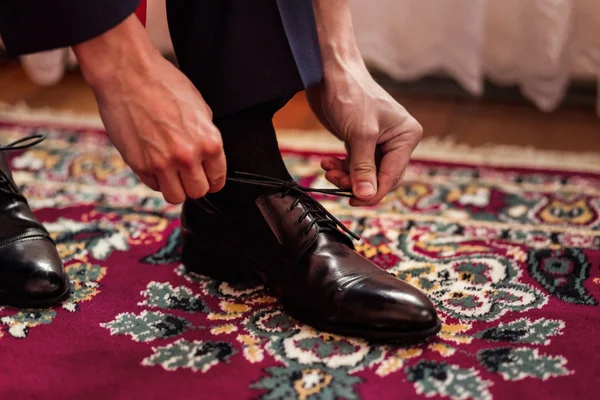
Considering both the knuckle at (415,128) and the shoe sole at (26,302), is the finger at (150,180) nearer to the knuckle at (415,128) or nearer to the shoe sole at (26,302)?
the shoe sole at (26,302)

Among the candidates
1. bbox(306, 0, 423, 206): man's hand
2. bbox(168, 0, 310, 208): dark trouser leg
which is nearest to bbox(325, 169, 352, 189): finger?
bbox(306, 0, 423, 206): man's hand

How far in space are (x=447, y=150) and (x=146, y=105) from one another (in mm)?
816

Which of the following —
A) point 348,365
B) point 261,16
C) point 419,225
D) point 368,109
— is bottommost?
point 419,225

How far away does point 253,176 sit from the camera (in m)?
0.75

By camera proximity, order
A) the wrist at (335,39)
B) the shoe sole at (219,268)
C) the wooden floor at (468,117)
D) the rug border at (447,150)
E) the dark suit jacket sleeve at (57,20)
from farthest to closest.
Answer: the wooden floor at (468,117), the rug border at (447,150), the wrist at (335,39), the shoe sole at (219,268), the dark suit jacket sleeve at (57,20)

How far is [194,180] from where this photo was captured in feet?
2.03

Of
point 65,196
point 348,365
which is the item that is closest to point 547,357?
point 348,365

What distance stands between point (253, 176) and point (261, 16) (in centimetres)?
16

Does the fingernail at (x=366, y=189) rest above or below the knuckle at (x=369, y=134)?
below

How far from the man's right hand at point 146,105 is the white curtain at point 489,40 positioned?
1034 millimetres

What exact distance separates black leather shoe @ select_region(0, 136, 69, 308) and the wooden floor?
2.59ft

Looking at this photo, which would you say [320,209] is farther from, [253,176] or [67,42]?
[67,42]

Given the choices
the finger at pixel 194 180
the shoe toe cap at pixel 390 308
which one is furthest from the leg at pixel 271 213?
the finger at pixel 194 180

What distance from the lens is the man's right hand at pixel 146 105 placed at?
595 millimetres
